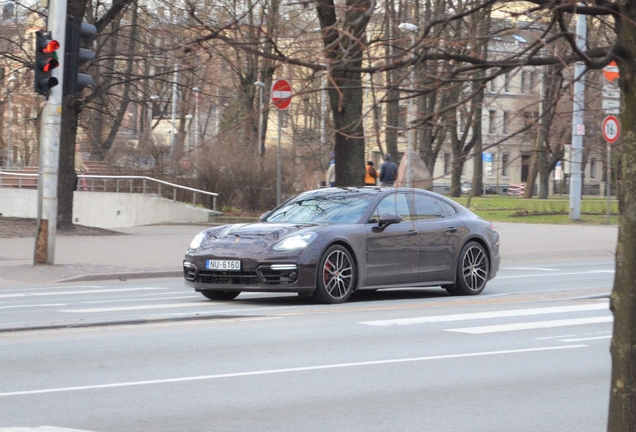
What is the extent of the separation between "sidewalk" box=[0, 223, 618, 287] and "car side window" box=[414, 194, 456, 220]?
18.0 feet

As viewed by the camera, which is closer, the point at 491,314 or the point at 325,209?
the point at 491,314

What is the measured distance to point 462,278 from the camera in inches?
577

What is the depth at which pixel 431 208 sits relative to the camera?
14641 mm

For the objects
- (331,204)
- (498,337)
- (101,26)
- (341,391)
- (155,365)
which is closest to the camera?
(341,391)

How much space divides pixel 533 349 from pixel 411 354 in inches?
48.1

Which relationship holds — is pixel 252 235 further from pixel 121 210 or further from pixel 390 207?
pixel 121 210

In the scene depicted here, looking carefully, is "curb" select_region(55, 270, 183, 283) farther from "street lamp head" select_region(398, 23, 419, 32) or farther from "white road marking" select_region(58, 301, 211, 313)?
"street lamp head" select_region(398, 23, 419, 32)

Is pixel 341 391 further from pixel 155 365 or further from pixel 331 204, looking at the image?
pixel 331 204

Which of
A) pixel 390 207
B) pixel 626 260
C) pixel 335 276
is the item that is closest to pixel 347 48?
pixel 626 260

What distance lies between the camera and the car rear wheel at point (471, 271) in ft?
48.1

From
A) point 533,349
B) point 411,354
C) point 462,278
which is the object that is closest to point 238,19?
point 411,354

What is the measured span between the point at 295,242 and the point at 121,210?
22478 mm

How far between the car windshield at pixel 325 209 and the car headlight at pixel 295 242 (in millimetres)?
790

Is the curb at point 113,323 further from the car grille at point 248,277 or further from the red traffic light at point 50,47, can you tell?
the red traffic light at point 50,47
